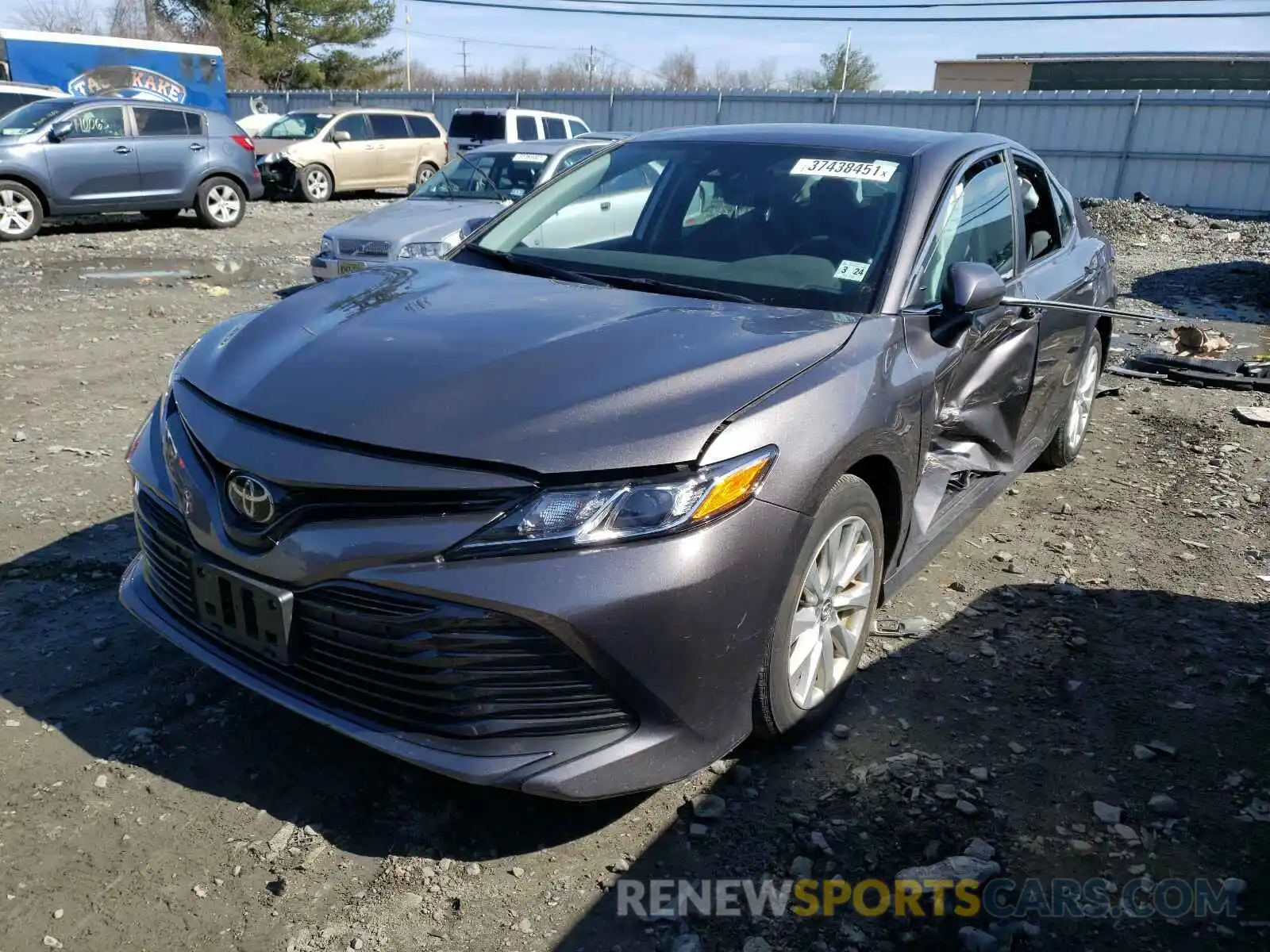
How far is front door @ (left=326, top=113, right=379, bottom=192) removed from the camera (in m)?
18.7

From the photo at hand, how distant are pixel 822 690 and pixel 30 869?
206cm

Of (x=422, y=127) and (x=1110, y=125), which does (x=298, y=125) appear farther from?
(x=1110, y=125)

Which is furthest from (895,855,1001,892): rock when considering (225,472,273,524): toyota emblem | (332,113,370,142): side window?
(332,113,370,142): side window

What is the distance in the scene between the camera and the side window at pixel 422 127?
19.6 metres

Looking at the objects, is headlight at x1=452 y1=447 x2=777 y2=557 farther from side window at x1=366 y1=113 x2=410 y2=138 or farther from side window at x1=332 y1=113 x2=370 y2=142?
side window at x1=366 y1=113 x2=410 y2=138

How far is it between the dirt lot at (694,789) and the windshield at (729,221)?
1342mm

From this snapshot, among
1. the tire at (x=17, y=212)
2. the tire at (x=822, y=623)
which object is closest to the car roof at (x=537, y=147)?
the tire at (x=17, y=212)

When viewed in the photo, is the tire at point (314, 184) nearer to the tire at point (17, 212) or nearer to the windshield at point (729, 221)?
the tire at point (17, 212)

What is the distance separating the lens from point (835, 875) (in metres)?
2.41

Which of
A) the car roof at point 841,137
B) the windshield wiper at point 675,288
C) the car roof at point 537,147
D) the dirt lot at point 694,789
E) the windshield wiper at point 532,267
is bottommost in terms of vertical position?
the dirt lot at point 694,789

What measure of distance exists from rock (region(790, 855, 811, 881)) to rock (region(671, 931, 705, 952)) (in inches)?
12.4

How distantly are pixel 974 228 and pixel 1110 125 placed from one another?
21197 mm

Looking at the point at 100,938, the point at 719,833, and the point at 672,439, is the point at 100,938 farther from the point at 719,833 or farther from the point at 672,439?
the point at 672,439

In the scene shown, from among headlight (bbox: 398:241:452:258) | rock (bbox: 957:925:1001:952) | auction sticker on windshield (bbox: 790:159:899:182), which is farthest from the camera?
headlight (bbox: 398:241:452:258)
